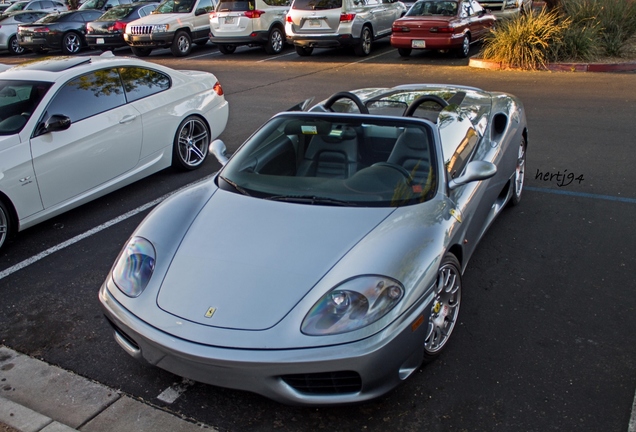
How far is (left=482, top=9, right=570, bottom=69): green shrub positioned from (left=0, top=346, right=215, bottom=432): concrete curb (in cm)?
1207

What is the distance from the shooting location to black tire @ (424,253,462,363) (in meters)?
3.83

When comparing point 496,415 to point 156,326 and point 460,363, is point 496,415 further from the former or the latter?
point 156,326

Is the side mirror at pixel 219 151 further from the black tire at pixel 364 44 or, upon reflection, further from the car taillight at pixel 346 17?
the black tire at pixel 364 44

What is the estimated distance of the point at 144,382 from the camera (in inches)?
152

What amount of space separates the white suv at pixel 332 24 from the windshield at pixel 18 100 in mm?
10681

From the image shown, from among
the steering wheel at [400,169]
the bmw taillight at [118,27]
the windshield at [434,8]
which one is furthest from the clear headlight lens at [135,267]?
the bmw taillight at [118,27]

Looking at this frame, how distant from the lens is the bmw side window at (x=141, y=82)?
23.4 ft

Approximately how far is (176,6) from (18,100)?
14.1 m

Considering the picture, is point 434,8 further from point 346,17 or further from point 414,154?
point 414,154

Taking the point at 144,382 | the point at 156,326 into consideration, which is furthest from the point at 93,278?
the point at 156,326

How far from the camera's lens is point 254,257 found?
372 cm

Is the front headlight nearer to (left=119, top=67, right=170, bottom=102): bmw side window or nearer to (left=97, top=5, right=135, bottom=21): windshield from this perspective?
(left=119, top=67, right=170, bottom=102): bmw side window

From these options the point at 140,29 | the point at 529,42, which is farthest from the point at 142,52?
the point at 529,42

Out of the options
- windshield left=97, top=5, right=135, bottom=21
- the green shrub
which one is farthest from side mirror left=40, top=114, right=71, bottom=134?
windshield left=97, top=5, right=135, bottom=21
